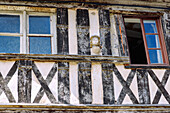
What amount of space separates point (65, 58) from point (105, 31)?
107cm

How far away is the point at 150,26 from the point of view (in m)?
8.49

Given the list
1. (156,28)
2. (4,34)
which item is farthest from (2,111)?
(156,28)

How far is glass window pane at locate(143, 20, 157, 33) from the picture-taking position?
845 centimetres

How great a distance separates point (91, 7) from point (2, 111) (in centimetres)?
282

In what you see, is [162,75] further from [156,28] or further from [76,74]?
[76,74]

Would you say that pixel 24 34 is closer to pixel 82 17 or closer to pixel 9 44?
pixel 9 44

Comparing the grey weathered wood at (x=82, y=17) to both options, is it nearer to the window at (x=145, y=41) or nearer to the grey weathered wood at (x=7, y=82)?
the window at (x=145, y=41)

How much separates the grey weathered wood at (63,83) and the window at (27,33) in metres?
0.45

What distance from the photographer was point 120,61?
25.4 ft

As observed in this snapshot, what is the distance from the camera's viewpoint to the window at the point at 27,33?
25.5 ft

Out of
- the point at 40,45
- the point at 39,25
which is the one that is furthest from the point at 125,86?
the point at 39,25

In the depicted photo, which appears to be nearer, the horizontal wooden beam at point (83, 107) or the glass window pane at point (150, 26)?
the horizontal wooden beam at point (83, 107)

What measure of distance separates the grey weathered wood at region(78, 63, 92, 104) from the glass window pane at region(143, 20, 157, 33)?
1666 mm

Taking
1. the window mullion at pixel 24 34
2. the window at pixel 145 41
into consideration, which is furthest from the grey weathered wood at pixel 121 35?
the window mullion at pixel 24 34
